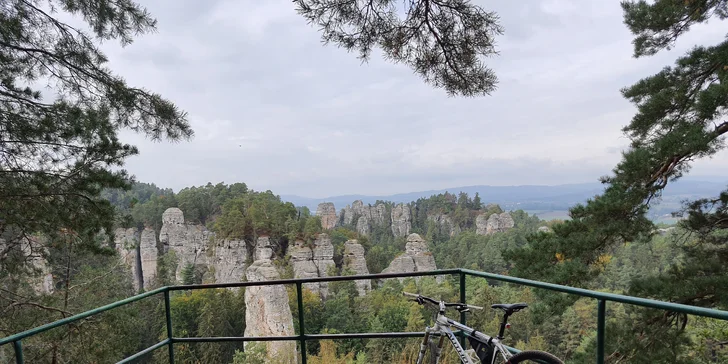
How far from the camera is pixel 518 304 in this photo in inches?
59.3

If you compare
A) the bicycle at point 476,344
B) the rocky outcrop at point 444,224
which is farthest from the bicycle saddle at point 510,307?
the rocky outcrop at point 444,224

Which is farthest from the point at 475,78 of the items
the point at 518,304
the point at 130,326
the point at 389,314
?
the point at 389,314

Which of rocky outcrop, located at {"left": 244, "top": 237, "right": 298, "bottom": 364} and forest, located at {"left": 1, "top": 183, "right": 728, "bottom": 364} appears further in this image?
rocky outcrop, located at {"left": 244, "top": 237, "right": 298, "bottom": 364}

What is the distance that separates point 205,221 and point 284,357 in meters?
45.5

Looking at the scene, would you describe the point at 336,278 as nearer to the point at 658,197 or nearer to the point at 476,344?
the point at 476,344

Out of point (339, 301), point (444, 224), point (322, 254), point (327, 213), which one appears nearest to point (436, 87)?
point (339, 301)

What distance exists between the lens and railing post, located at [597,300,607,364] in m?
1.43

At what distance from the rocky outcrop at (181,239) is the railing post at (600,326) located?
4417 centimetres

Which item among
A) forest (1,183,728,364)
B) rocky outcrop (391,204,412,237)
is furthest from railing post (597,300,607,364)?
rocky outcrop (391,204,412,237)

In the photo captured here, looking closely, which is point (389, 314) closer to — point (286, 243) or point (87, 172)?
point (286, 243)

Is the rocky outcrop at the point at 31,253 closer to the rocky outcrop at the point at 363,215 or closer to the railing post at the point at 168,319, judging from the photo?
the railing post at the point at 168,319

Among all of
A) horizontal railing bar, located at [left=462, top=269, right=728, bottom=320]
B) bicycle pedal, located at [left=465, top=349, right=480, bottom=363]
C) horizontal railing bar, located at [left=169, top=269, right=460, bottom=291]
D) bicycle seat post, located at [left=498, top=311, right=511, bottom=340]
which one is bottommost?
bicycle pedal, located at [left=465, top=349, right=480, bottom=363]

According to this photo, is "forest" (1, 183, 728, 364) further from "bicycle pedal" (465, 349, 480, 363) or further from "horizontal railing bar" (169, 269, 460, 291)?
"bicycle pedal" (465, 349, 480, 363)

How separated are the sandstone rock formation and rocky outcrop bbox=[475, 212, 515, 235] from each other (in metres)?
38.3
